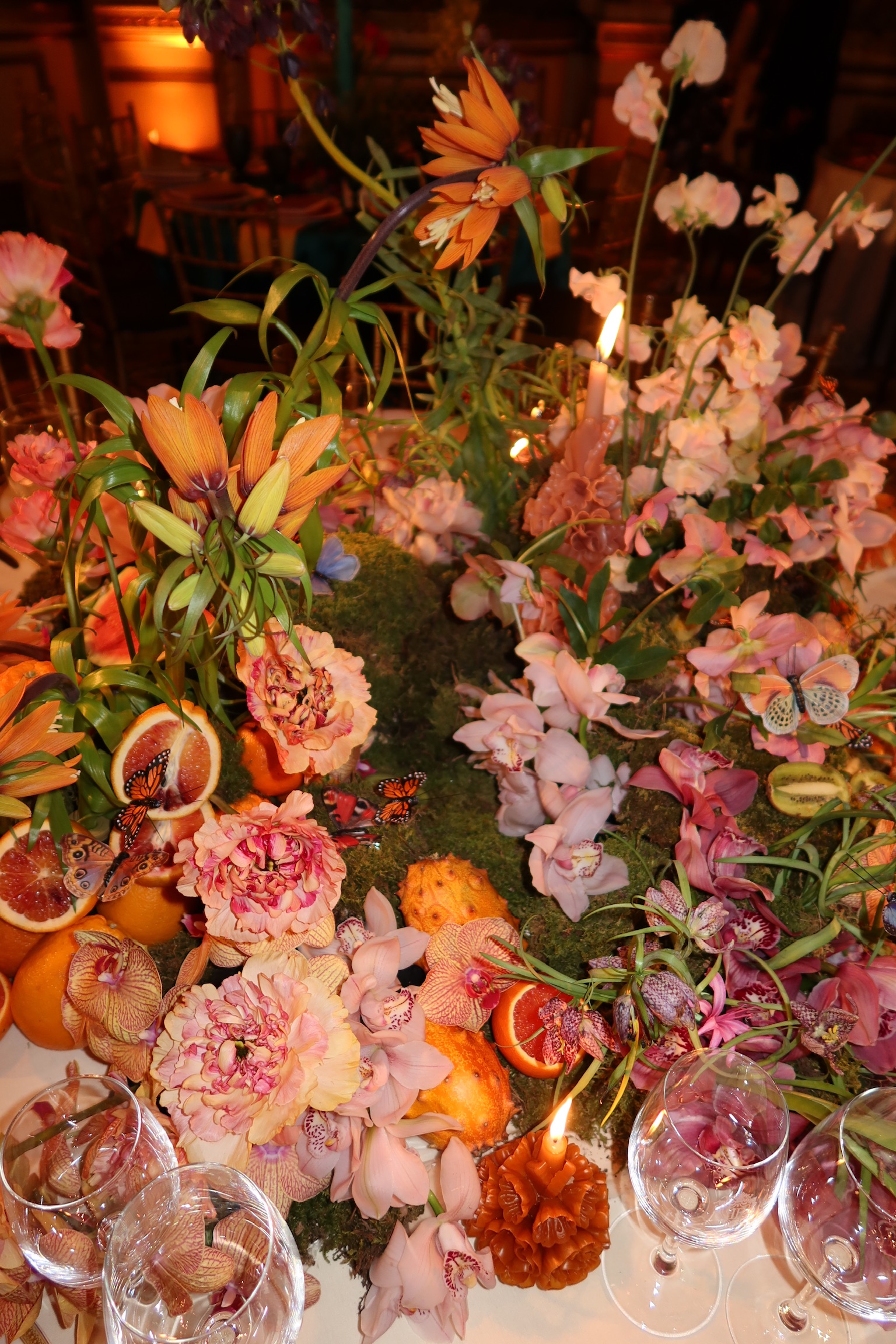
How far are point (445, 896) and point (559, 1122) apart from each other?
188 mm

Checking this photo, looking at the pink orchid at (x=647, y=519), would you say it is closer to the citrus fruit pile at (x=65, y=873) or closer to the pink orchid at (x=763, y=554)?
the pink orchid at (x=763, y=554)

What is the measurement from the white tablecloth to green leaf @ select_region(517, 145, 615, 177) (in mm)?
765

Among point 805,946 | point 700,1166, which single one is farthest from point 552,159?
point 700,1166

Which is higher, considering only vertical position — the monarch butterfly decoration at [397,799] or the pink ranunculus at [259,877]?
the pink ranunculus at [259,877]

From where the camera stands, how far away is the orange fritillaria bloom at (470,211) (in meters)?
0.62

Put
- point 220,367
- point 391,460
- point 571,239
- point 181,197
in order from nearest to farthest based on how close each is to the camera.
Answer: point 391,460, point 220,367, point 181,197, point 571,239

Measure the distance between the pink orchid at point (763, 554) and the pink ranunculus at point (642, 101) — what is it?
1.42ft

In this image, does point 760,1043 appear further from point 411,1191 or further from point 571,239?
point 571,239

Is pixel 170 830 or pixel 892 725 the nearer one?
pixel 170 830

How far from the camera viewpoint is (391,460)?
3.64 ft

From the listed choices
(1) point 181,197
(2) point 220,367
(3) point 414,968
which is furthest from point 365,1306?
(1) point 181,197

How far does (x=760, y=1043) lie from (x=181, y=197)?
8.65 ft

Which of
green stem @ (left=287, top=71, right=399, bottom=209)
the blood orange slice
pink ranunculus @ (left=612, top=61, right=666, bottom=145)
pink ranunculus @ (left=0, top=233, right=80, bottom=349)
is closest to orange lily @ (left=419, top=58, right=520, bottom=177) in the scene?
green stem @ (left=287, top=71, right=399, bottom=209)

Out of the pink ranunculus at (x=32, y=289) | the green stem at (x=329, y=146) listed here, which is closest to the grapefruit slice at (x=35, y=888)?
the pink ranunculus at (x=32, y=289)
